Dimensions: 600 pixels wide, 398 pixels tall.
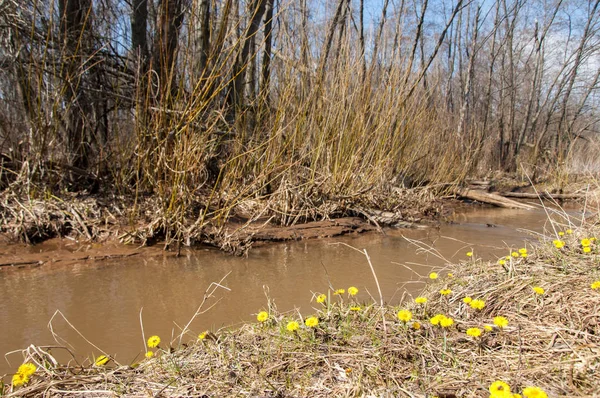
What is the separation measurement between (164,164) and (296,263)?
139cm

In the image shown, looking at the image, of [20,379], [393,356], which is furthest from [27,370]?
[393,356]

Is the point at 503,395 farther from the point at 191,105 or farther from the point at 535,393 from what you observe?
the point at 191,105

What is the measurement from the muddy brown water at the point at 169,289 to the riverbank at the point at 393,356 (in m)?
0.29

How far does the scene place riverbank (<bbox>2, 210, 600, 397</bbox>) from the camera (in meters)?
1.17

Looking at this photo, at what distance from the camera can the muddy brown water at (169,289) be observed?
72.0 inches

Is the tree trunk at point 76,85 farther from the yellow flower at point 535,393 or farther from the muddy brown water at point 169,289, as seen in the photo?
the yellow flower at point 535,393

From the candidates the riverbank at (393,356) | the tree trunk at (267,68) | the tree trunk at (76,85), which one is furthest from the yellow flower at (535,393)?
the tree trunk at (76,85)

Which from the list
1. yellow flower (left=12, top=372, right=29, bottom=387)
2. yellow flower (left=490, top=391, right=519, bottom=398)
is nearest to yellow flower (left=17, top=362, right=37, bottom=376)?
Result: yellow flower (left=12, top=372, right=29, bottom=387)

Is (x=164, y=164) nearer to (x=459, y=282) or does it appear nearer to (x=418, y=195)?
(x=459, y=282)

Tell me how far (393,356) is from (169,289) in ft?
5.38

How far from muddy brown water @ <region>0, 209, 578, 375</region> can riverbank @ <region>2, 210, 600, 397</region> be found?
29 cm

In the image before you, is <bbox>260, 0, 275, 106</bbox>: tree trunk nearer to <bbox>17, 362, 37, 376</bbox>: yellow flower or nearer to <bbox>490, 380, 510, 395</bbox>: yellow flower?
<bbox>17, 362, 37, 376</bbox>: yellow flower

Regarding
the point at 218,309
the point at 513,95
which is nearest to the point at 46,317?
the point at 218,309

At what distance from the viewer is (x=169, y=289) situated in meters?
2.46
